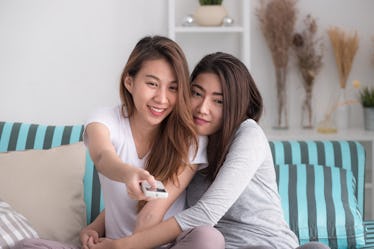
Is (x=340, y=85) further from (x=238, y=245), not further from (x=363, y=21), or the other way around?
(x=238, y=245)

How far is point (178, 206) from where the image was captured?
2.39 metres

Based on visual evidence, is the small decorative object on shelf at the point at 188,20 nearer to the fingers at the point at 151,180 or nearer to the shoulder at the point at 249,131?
the shoulder at the point at 249,131

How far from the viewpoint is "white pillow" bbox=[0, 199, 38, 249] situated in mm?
2264

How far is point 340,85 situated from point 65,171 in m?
1.69

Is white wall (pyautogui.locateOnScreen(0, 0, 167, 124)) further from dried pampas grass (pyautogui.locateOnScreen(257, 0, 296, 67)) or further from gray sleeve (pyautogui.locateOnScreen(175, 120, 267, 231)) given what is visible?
gray sleeve (pyautogui.locateOnScreen(175, 120, 267, 231))

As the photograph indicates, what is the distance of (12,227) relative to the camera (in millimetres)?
2342

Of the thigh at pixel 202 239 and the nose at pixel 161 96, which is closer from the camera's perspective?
the thigh at pixel 202 239

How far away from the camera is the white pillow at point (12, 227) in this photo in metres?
2.26

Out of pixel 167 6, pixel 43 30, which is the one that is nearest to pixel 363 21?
pixel 167 6

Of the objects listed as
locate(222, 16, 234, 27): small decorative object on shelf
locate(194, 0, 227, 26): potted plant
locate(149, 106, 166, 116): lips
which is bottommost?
locate(149, 106, 166, 116): lips

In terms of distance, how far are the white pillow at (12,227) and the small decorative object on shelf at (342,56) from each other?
1900 millimetres

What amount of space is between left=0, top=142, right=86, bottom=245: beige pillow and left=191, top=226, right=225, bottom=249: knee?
0.75 m

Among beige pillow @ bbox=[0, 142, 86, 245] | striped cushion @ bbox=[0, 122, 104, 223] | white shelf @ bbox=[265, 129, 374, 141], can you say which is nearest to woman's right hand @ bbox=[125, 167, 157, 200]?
beige pillow @ bbox=[0, 142, 86, 245]

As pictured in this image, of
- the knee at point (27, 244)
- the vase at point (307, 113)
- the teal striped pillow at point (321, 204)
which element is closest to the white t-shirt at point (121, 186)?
the knee at point (27, 244)
